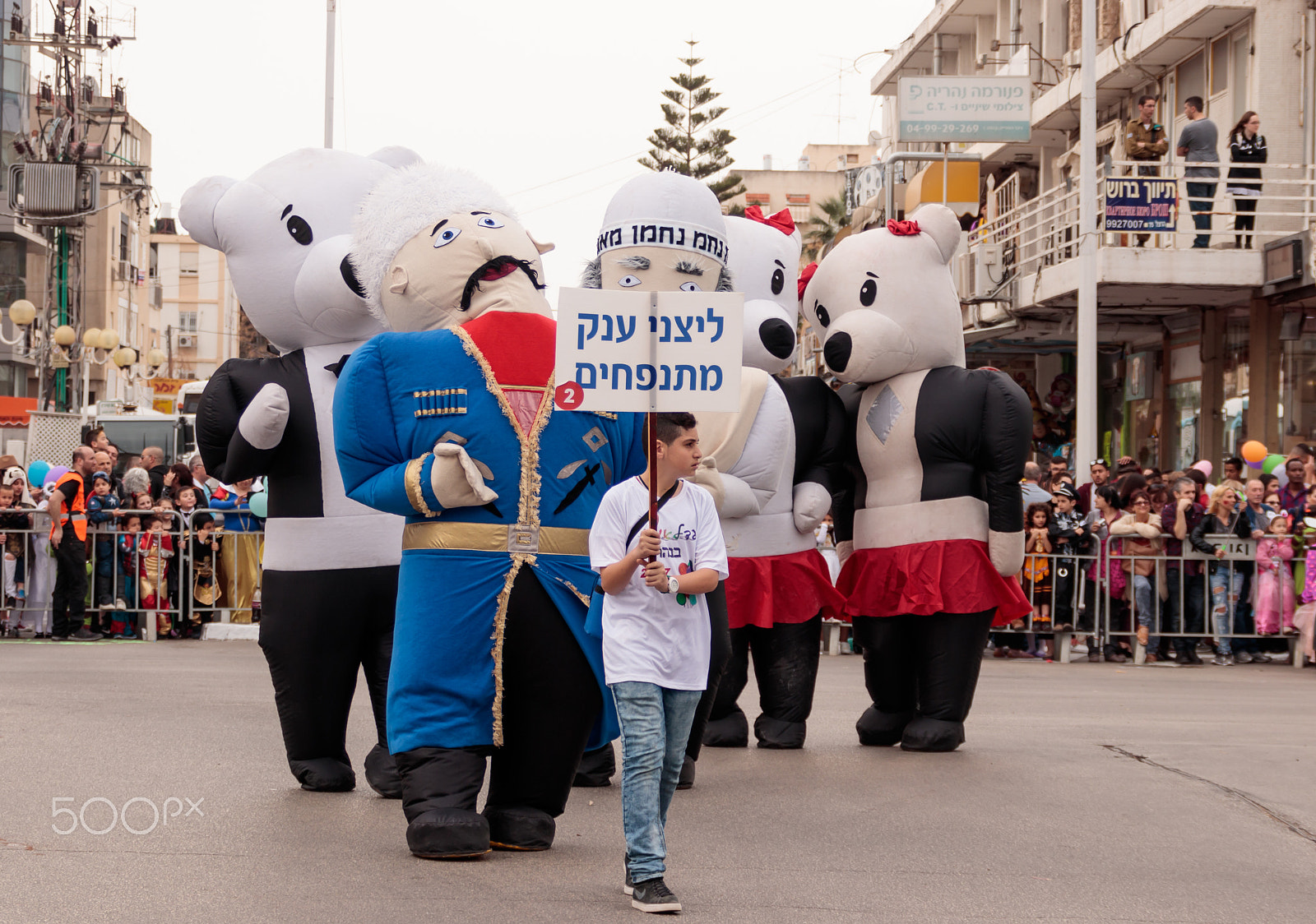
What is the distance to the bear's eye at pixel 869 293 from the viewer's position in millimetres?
8258

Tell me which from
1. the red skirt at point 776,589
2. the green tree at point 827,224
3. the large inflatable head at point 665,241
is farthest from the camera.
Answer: the green tree at point 827,224

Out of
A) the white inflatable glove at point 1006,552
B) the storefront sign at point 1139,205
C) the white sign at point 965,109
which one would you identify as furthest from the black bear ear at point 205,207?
the white sign at point 965,109

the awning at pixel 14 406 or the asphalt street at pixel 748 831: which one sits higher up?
the awning at pixel 14 406

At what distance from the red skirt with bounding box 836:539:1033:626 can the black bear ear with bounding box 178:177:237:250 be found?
3538 mm

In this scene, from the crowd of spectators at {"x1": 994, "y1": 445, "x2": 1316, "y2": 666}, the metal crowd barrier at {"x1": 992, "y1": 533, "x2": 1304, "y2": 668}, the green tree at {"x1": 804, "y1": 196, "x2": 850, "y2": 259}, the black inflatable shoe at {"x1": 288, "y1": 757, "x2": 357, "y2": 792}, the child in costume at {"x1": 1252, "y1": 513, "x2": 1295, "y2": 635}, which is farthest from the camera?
the green tree at {"x1": 804, "y1": 196, "x2": 850, "y2": 259}

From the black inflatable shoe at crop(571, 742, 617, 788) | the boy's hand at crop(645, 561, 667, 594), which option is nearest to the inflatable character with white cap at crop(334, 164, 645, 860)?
the boy's hand at crop(645, 561, 667, 594)

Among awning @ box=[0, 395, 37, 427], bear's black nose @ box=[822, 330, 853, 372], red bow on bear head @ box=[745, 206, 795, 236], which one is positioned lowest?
bear's black nose @ box=[822, 330, 853, 372]

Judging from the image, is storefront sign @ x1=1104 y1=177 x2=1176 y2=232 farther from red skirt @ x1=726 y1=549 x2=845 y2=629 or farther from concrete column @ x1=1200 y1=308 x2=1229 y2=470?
red skirt @ x1=726 y1=549 x2=845 y2=629

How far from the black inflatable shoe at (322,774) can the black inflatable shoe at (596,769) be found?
3.43 ft

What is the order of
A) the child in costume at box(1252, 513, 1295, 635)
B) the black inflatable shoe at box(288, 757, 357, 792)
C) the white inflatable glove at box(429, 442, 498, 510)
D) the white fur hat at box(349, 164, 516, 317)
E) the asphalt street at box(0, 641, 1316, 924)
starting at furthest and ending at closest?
the child in costume at box(1252, 513, 1295, 635) → the black inflatable shoe at box(288, 757, 357, 792) → the white fur hat at box(349, 164, 516, 317) → the white inflatable glove at box(429, 442, 498, 510) → the asphalt street at box(0, 641, 1316, 924)

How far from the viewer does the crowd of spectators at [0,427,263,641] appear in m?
14.5

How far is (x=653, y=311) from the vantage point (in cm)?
538

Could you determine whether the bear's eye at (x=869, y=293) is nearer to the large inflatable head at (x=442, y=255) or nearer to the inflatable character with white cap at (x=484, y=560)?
the large inflatable head at (x=442, y=255)

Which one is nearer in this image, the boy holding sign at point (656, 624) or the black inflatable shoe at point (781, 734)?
the boy holding sign at point (656, 624)
